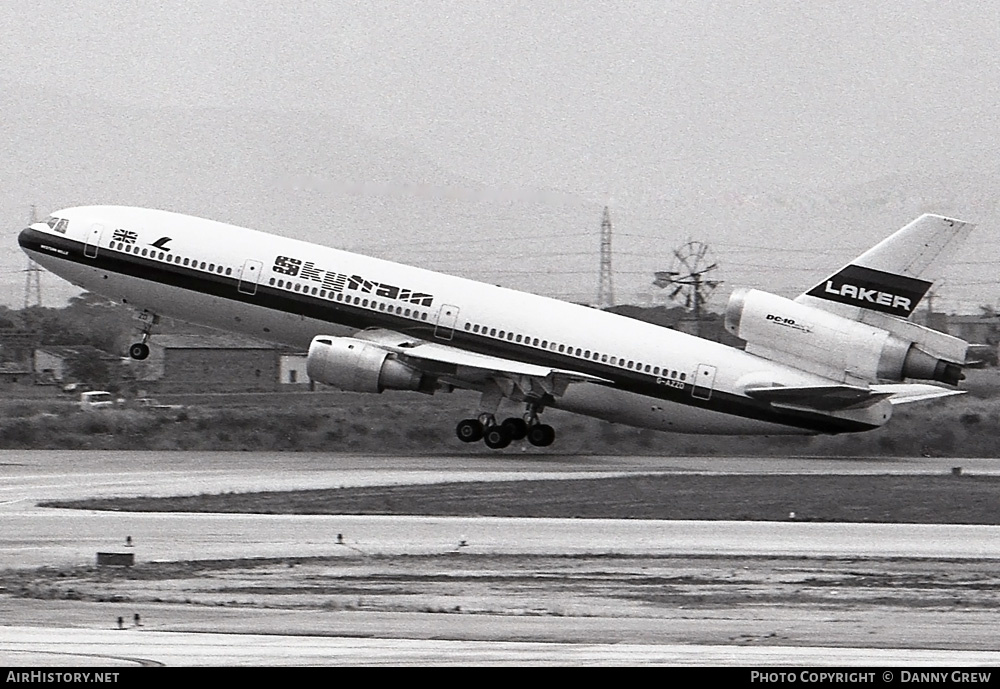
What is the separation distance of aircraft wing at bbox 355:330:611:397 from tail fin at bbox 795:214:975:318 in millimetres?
7758

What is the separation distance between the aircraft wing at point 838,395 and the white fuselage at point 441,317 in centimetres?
32

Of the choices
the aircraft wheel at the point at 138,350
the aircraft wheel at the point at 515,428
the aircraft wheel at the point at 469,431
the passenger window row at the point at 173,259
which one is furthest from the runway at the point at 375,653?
the aircraft wheel at the point at 138,350

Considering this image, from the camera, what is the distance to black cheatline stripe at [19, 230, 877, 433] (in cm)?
4572

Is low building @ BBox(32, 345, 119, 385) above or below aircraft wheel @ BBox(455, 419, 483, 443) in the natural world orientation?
above

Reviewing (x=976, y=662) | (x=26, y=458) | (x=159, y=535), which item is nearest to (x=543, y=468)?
(x=26, y=458)

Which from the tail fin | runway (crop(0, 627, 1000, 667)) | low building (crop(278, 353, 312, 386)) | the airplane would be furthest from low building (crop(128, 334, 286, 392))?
runway (crop(0, 627, 1000, 667))

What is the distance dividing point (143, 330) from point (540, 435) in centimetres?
1263

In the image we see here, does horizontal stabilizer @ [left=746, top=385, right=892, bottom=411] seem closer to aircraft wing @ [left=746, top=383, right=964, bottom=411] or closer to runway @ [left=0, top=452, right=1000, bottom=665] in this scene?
aircraft wing @ [left=746, top=383, right=964, bottom=411]

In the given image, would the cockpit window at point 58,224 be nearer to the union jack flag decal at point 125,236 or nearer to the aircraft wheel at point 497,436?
the union jack flag decal at point 125,236

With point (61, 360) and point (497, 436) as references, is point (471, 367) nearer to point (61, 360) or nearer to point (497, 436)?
point (497, 436)

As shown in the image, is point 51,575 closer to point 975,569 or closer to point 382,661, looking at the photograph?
point 382,661

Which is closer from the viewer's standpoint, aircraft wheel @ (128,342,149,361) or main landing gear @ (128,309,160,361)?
main landing gear @ (128,309,160,361)

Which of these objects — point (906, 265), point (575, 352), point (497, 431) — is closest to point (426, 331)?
point (497, 431)

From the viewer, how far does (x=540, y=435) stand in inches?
1906
